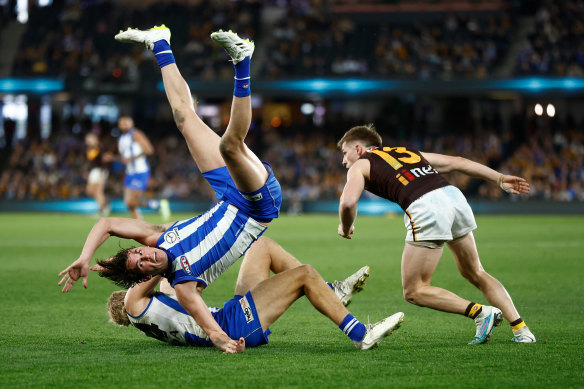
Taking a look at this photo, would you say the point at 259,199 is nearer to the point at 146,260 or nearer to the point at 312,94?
the point at 146,260

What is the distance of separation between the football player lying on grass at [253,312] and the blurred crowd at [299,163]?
2638cm

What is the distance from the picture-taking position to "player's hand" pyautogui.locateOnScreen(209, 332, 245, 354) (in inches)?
243

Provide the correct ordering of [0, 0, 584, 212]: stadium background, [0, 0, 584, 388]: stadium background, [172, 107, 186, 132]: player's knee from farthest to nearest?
[0, 0, 584, 212]: stadium background → [0, 0, 584, 388]: stadium background → [172, 107, 186, 132]: player's knee

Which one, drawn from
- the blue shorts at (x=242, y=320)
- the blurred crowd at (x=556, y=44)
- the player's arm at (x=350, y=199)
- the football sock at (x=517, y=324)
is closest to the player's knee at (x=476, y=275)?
the football sock at (x=517, y=324)

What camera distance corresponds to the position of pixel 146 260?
6027 millimetres

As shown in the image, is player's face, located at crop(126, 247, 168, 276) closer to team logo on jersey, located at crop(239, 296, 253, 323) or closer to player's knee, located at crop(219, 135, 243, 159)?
team logo on jersey, located at crop(239, 296, 253, 323)

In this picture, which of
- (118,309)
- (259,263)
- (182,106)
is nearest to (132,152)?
(182,106)

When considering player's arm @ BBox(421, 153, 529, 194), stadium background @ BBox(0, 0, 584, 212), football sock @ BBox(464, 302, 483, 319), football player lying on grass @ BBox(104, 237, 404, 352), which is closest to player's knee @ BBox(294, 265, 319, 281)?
football player lying on grass @ BBox(104, 237, 404, 352)

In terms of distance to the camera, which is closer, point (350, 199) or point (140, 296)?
point (350, 199)

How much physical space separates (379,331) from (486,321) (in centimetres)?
95

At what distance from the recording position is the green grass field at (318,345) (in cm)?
529

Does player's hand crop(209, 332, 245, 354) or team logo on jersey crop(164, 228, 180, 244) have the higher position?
team logo on jersey crop(164, 228, 180, 244)

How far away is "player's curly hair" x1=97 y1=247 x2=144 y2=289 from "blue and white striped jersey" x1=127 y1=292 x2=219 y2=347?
393mm

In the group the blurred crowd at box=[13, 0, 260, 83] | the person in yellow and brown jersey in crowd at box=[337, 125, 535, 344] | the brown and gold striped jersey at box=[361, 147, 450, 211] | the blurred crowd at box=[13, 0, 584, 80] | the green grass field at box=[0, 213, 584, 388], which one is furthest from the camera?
the blurred crowd at box=[13, 0, 260, 83]
